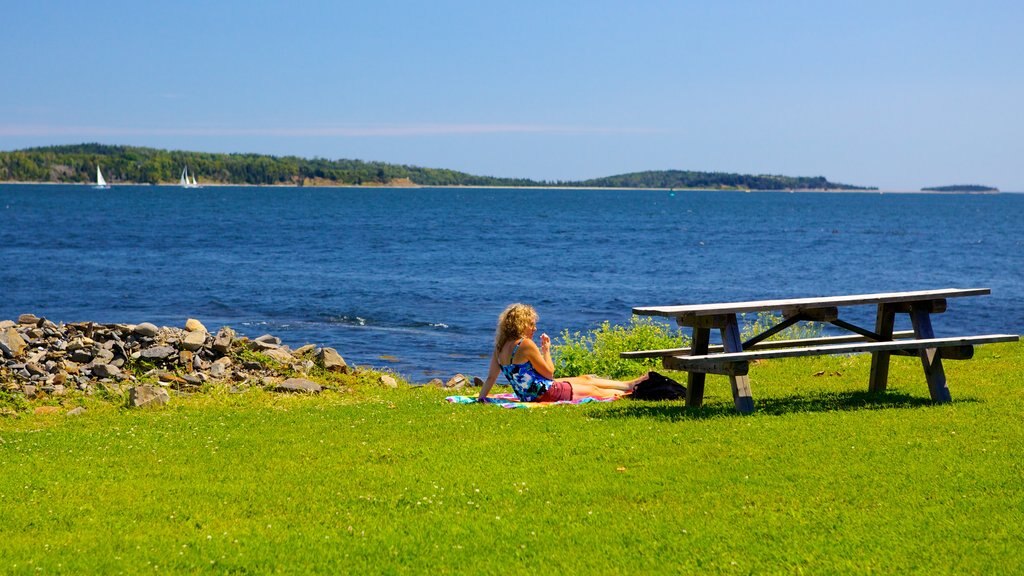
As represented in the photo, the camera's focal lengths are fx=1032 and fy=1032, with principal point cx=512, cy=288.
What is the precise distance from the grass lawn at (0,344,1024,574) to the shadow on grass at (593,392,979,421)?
58 millimetres

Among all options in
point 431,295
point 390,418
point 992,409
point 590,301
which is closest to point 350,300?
point 431,295

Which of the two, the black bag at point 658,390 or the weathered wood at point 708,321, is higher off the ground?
the weathered wood at point 708,321

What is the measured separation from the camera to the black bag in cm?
1252

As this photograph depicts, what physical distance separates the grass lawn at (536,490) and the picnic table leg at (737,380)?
205 millimetres

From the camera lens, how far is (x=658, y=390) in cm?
1254

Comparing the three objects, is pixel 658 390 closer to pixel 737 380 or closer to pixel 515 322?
pixel 737 380

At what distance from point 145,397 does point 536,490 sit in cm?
735

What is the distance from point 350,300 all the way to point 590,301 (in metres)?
8.45

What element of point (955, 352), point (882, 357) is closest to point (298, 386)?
point (882, 357)

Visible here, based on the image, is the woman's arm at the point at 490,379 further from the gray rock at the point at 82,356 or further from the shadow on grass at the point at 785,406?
the gray rock at the point at 82,356

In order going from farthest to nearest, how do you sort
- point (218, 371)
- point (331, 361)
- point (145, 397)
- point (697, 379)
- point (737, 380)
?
point (331, 361) → point (218, 371) → point (145, 397) → point (697, 379) → point (737, 380)

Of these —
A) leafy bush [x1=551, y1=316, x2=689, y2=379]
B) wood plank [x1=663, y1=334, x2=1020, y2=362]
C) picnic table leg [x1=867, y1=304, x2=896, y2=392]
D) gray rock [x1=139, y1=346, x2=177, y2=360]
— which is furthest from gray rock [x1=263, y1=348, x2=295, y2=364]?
picnic table leg [x1=867, y1=304, x2=896, y2=392]

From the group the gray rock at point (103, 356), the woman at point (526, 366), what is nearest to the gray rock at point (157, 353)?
the gray rock at point (103, 356)

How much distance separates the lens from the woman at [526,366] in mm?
12523
